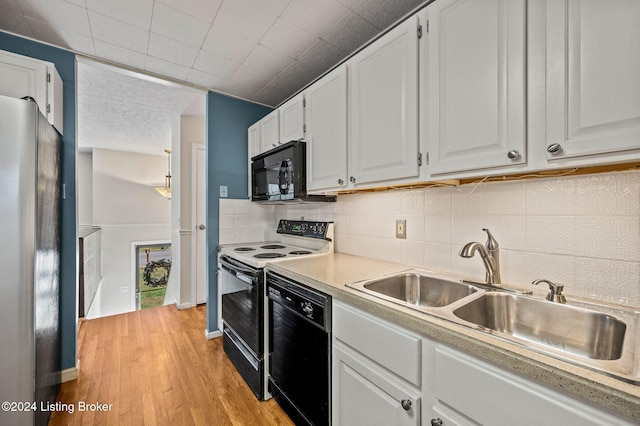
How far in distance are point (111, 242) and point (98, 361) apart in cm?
371

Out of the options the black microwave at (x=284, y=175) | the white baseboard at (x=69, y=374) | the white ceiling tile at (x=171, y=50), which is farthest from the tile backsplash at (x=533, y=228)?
the white baseboard at (x=69, y=374)

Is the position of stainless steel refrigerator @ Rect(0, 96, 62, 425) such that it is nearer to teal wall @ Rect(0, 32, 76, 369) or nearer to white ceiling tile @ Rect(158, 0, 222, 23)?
teal wall @ Rect(0, 32, 76, 369)

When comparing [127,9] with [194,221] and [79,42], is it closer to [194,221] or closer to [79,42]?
[79,42]

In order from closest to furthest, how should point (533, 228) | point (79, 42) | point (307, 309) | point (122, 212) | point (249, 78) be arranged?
point (533, 228), point (307, 309), point (79, 42), point (249, 78), point (122, 212)

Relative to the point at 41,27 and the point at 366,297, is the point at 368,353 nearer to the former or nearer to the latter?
the point at 366,297

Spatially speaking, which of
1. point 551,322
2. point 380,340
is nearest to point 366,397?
point 380,340

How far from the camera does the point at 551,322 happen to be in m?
0.97

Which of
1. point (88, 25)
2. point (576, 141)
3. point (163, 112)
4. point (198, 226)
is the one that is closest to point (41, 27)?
point (88, 25)

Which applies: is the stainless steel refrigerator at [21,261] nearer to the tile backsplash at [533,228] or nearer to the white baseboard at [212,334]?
the white baseboard at [212,334]

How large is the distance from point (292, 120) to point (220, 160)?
3.13ft

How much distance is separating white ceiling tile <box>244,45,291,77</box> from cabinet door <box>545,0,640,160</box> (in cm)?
167

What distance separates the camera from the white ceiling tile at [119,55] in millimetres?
1909

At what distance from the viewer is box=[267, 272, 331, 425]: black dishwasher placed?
4.16 feet

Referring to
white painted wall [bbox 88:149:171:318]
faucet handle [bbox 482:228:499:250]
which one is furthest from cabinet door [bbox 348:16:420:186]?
white painted wall [bbox 88:149:171:318]
